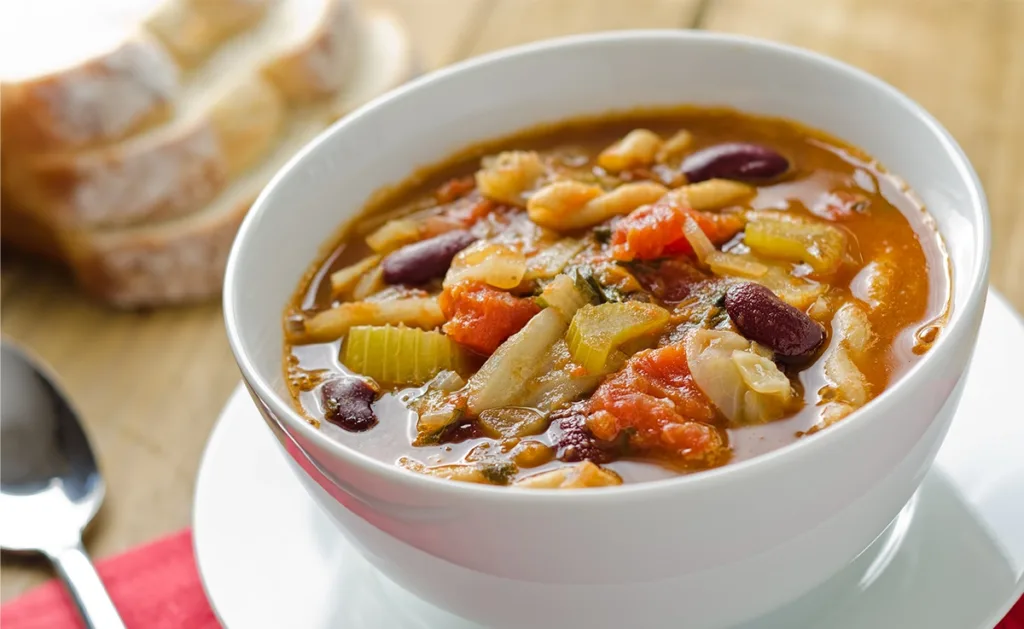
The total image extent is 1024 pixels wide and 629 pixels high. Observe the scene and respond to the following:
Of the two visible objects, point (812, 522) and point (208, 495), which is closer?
point (812, 522)

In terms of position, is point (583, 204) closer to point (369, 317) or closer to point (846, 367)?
point (369, 317)

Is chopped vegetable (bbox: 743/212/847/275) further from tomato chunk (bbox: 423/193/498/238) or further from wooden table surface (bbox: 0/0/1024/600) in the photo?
wooden table surface (bbox: 0/0/1024/600)

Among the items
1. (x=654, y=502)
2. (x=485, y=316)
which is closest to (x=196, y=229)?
(x=485, y=316)

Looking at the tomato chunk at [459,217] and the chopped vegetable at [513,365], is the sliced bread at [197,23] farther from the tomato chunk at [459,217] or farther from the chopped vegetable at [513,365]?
the chopped vegetable at [513,365]

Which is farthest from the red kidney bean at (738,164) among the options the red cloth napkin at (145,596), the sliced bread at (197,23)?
the sliced bread at (197,23)

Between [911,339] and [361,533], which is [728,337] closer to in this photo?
[911,339]

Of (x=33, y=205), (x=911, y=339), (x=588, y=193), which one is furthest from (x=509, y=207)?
(x=33, y=205)
